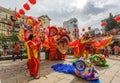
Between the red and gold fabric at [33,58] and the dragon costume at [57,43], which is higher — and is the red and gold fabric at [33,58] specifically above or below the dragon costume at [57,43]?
below

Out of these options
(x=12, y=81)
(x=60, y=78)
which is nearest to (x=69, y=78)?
(x=60, y=78)

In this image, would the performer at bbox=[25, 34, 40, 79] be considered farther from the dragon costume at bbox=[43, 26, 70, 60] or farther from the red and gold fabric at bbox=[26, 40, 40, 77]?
the dragon costume at bbox=[43, 26, 70, 60]

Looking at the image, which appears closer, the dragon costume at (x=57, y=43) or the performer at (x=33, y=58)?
the performer at (x=33, y=58)

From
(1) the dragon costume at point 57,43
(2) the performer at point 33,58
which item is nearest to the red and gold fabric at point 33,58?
(2) the performer at point 33,58

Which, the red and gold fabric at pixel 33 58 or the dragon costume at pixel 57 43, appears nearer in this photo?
the red and gold fabric at pixel 33 58

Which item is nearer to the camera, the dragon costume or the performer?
the performer

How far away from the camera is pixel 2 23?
48.7m

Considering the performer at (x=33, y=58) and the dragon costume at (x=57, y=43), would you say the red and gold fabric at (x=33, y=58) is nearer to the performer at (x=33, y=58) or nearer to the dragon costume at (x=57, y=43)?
the performer at (x=33, y=58)

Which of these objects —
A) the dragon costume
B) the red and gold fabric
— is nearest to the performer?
the red and gold fabric

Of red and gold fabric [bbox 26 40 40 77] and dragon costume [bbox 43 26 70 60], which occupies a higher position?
dragon costume [bbox 43 26 70 60]

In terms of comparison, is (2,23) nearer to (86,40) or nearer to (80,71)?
(86,40)

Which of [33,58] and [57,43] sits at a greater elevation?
[57,43]

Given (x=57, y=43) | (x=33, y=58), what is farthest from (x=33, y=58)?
(x=57, y=43)

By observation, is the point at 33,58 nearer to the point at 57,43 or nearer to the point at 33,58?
the point at 33,58
